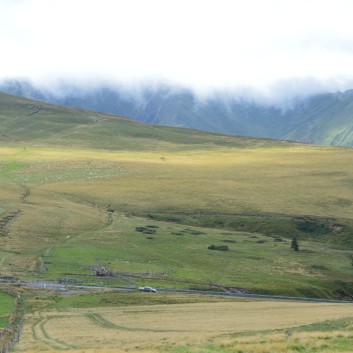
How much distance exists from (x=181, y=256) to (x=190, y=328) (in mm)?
56709

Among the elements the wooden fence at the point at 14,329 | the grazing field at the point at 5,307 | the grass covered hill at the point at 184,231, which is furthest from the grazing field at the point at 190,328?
the grass covered hill at the point at 184,231

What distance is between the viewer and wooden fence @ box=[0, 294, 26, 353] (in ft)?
134

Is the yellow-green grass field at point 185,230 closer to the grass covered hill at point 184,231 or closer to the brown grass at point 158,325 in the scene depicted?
the grass covered hill at point 184,231

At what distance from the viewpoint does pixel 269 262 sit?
105m

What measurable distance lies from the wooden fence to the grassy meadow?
Result: 32.2 inches

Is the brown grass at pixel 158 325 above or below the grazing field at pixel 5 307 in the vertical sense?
above

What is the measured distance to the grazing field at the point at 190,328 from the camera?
36000mm

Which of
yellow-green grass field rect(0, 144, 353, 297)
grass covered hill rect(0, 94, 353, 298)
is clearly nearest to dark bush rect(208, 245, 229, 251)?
grass covered hill rect(0, 94, 353, 298)

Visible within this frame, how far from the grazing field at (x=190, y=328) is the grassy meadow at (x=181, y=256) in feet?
0.40

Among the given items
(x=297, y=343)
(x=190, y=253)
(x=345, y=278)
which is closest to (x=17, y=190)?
(x=190, y=253)

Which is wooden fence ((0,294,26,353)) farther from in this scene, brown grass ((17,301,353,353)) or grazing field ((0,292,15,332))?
brown grass ((17,301,353,353))

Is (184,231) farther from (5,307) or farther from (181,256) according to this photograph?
(5,307)

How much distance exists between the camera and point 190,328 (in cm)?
4900

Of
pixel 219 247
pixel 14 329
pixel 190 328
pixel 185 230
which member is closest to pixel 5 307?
pixel 14 329
